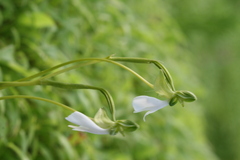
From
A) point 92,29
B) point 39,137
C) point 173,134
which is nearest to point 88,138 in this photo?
point 39,137

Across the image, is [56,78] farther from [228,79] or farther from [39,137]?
[228,79]

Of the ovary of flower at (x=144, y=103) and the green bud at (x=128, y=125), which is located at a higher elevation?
the ovary of flower at (x=144, y=103)

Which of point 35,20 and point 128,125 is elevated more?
point 35,20

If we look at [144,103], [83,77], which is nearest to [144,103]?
[144,103]

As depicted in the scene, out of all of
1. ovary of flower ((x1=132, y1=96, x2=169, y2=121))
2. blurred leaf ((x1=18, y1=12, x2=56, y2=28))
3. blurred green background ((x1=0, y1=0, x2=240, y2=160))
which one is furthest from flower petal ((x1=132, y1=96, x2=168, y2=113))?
blurred leaf ((x1=18, y1=12, x2=56, y2=28))

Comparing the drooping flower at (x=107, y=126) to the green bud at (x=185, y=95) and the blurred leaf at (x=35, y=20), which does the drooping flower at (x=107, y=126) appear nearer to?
the green bud at (x=185, y=95)

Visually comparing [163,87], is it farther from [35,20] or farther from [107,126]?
[35,20]

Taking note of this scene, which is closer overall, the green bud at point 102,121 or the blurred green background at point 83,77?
the green bud at point 102,121

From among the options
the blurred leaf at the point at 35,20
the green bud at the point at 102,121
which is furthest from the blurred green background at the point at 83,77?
the green bud at the point at 102,121

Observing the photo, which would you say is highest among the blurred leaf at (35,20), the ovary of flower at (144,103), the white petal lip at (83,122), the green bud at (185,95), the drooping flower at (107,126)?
the blurred leaf at (35,20)

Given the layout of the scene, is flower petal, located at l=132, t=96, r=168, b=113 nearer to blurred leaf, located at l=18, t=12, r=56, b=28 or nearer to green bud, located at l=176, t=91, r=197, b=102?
green bud, located at l=176, t=91, r=197, b=102

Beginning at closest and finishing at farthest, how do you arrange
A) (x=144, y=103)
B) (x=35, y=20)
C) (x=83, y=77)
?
1. (x=144, y=103)
2. (x=35, y=20)
3. (x=83, y=77)
